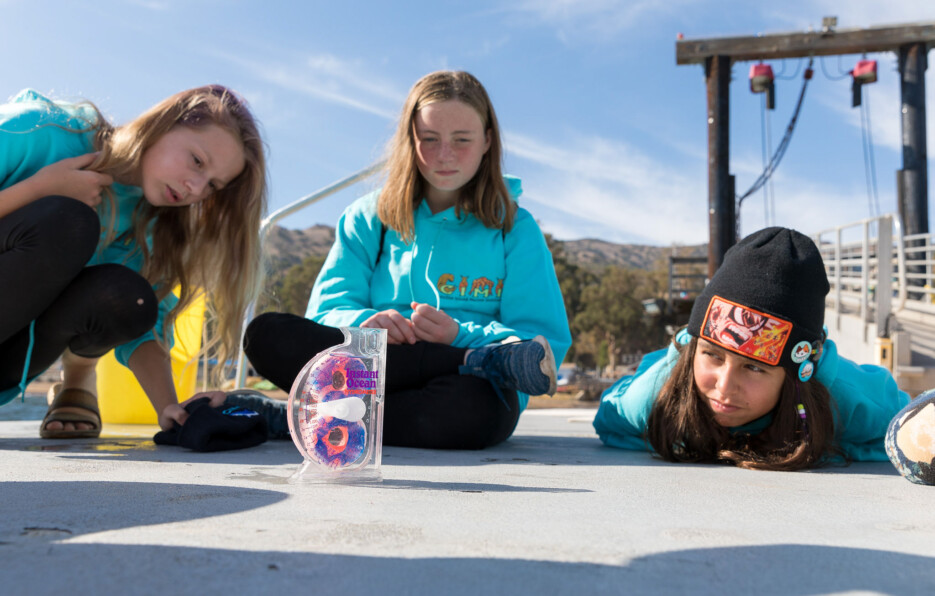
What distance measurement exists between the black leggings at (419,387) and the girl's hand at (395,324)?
25 mm

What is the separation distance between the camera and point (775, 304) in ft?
5.45

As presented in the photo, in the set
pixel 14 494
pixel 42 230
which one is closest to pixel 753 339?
pixel 14 494

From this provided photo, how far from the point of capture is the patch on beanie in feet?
5.45

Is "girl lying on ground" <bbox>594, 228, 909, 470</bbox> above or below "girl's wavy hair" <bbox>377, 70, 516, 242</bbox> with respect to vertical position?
below

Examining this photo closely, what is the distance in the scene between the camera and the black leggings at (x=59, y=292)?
1.68 m

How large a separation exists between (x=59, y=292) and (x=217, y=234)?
50cm

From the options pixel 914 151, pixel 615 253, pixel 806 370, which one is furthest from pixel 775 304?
pixel 615 253

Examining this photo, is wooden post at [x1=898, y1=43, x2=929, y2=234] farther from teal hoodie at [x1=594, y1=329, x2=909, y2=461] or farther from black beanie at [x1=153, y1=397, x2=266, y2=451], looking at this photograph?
black beanie at [x1=153, y1=397, x2=266, y2=451]

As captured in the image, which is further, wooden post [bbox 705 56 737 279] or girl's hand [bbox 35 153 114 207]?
wooden post [bbox 705 56 737 279]

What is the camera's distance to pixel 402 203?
2.35 meters

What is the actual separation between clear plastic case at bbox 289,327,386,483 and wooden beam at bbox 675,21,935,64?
10.9 m

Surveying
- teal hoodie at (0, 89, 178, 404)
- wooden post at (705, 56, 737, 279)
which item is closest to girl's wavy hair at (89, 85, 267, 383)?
teal hoodie at (0, 89, 178, 404)

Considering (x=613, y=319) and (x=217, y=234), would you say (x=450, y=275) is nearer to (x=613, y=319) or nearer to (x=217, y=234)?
(x=217, y=234)

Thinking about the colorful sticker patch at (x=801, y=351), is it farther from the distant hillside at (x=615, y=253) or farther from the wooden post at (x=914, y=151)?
the distant hillside at (x=615, y=253)
